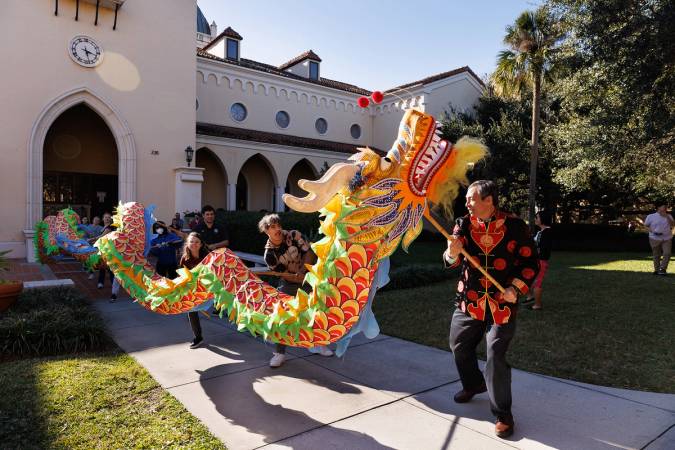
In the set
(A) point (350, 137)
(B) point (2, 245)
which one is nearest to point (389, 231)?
(B) point (2, 245)

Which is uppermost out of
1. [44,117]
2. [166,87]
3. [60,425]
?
[166,87]

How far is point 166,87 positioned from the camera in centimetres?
1518

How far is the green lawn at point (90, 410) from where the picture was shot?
319 centimetres

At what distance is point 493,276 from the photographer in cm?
330

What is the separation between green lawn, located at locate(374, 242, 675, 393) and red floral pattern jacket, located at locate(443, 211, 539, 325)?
1856 mm

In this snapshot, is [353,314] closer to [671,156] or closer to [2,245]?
[671,156]

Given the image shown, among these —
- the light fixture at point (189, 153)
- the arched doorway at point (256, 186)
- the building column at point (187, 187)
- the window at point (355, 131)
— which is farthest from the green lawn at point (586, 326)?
the window at point (355, 131)

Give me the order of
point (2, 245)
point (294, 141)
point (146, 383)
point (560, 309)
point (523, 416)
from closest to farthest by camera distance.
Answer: point (523, 416) < point (146, 383) < point (560, 309) < point (2, 245) < point (294, 141)

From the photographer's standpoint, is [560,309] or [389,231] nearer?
[389,231]

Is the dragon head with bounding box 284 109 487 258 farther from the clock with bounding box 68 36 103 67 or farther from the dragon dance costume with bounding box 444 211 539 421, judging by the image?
the clock with bounding box 68 36 103 67

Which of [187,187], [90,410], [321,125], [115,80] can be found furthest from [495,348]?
[321,125]

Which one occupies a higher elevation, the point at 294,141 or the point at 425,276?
the point at 294,141

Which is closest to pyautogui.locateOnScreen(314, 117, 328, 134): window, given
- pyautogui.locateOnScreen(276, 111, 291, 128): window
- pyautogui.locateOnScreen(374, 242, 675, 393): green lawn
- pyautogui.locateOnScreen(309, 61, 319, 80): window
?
pyautogui.locateOnScreen(276, 111, 291, 128): window

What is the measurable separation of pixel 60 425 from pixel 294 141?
60.9ft
